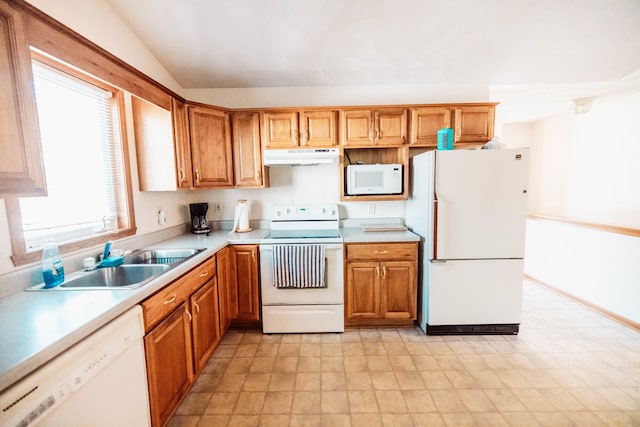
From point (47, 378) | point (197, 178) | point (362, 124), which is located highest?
point (362, 124)

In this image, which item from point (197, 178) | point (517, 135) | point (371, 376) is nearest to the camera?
point (371, 376)

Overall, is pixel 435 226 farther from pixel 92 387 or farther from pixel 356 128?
pixel 92 387

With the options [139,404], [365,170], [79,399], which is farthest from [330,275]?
[79,399]

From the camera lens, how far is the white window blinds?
1.48 metres

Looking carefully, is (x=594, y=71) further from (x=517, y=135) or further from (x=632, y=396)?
(x=632, y=396)

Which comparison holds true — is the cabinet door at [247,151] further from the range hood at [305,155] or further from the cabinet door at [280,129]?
the range hood at [305,155]

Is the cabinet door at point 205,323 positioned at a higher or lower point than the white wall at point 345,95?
lower

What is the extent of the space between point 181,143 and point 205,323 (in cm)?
154

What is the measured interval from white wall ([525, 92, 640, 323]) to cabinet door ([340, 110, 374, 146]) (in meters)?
2.75

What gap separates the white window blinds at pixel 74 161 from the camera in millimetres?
1483

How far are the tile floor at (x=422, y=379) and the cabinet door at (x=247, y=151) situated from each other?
61.4 inches

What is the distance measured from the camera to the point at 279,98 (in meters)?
2.92

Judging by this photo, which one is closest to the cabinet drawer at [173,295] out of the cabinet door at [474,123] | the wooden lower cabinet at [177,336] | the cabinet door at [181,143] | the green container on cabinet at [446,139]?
the wooden lower cabinet at [177,336]

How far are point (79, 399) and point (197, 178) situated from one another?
1870 mm
